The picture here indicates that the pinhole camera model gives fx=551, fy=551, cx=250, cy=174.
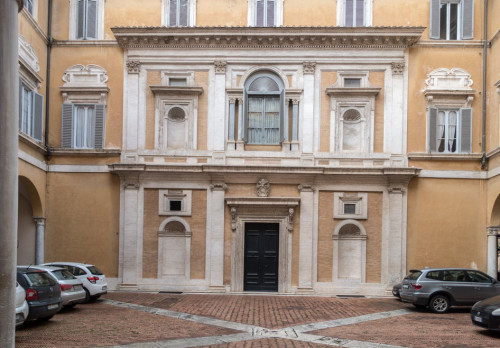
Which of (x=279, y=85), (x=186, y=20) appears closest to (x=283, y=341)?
(x=279, y=85)

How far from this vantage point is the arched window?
21.9 metres

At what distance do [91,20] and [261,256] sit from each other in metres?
11.7

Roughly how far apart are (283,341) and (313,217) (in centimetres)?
957

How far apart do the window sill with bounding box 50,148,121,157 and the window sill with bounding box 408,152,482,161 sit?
11.6m

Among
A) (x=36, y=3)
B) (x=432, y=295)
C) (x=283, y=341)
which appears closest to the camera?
(x=283, y=341)

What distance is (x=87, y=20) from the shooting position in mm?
22188

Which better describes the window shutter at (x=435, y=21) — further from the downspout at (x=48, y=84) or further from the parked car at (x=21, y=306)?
the parked car at (x=21, y=306)

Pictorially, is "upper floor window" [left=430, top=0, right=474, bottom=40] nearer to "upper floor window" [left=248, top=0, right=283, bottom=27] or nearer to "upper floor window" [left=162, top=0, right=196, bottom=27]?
"upper floor window" [left=248, top=0, right=283, bottom=27]

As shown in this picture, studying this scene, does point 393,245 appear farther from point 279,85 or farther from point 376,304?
point 279,85

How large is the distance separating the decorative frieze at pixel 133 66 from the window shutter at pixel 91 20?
1840 mm

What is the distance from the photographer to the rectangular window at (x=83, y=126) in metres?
21.9

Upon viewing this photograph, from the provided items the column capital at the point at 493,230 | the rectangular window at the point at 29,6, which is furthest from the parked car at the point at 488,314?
the rectangular window at the point at 29,6

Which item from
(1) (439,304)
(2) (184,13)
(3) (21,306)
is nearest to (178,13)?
(2) (184,13)

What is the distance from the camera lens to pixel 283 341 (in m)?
12.3
